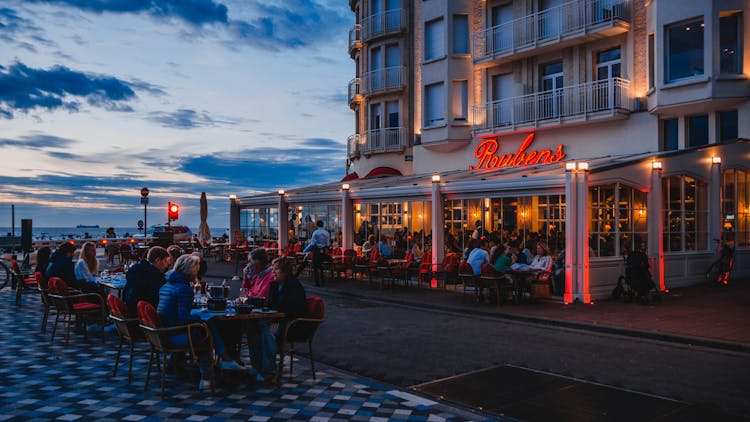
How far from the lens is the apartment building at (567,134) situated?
13906 mm

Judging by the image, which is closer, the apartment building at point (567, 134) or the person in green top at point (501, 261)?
the person in green top at point (501, 261)

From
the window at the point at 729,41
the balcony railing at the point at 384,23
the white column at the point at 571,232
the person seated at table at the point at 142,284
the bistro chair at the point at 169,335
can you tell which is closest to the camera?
the bistro chair at the point at 169,335

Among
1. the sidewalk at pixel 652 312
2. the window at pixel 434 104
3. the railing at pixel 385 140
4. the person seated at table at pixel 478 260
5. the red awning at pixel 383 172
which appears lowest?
the sidewalk at pixel 652 312

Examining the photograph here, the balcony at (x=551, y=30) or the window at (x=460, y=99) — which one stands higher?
the balcony at (x=551, y=30)

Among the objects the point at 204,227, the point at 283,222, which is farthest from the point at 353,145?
the point at 204,227

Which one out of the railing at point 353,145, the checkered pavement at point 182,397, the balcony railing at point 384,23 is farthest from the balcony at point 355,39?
the checkered pavement at point 182,397

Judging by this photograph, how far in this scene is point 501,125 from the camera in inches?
816

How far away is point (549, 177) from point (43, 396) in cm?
1044

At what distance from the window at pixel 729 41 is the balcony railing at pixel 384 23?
1285 cm

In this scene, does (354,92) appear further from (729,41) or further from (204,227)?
(729,41)

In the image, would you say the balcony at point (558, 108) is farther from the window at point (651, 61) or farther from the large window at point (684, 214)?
the large window at point (684, 214)

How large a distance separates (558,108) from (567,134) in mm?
889

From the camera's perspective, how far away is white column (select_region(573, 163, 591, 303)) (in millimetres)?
12633

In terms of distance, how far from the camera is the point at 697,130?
55.9 feet
